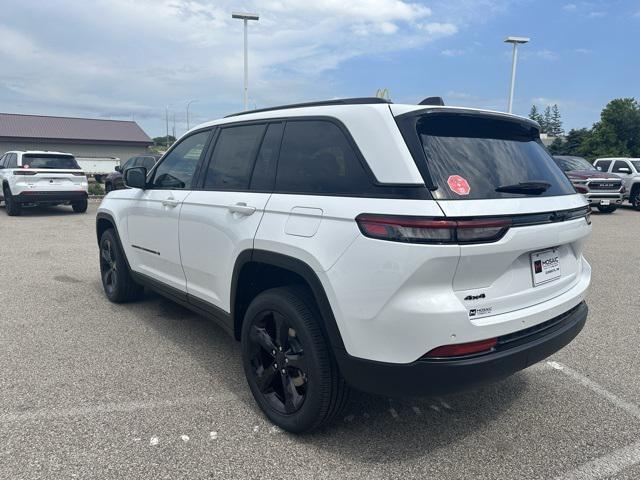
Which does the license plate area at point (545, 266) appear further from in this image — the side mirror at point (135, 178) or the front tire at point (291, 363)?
the side mirror at point (135, 178)

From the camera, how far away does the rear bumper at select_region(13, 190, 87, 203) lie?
41.0 feet

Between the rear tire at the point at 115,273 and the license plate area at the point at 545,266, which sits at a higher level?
the license plate area at the point at 545,266

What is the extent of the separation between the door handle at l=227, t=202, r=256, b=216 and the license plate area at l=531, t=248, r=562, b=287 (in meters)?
1.62

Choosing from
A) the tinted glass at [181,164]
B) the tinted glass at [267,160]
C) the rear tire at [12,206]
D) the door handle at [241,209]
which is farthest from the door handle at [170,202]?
the rear tire at [12,206]

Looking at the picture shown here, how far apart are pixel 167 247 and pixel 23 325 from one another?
1757 mm

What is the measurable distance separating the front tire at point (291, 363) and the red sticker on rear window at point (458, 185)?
97 cm

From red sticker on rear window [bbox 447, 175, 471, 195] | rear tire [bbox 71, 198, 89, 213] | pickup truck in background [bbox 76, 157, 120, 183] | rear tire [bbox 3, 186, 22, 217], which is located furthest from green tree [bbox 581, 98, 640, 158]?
red sticker on rear window [bbox 447, 175, 471, 195]

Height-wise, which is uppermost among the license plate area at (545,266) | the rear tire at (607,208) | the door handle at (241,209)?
the door handle at (241,209)

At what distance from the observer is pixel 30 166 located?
12.6m

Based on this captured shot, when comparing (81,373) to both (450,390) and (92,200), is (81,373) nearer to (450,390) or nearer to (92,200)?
(450,390)

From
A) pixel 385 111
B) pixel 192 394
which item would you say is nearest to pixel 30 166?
pixel 192 394

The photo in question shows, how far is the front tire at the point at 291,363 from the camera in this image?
8.45 ft

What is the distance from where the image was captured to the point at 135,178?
170 inches

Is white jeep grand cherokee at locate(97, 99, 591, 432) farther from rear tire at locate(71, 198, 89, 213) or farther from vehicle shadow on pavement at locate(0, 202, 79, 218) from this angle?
vehicle shadow on pavement at locate(0, 202, 79, 218)
